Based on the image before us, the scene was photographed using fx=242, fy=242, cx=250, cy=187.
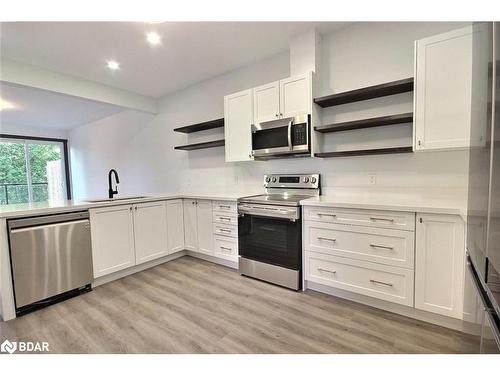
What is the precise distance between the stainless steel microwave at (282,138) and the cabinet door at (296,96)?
0.09 m

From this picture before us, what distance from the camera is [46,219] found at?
2264 millimetres

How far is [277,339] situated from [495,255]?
1.40 metres

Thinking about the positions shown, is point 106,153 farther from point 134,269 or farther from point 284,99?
point 284,99

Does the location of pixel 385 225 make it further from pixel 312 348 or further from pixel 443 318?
pixel 312 348

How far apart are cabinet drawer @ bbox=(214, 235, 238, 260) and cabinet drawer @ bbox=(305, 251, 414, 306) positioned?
96cm

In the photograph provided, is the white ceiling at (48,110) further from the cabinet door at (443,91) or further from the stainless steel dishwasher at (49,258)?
the cabinet door at (443,91)

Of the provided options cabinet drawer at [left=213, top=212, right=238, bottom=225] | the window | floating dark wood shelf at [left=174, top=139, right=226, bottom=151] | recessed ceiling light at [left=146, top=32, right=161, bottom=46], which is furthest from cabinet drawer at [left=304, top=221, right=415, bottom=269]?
the window

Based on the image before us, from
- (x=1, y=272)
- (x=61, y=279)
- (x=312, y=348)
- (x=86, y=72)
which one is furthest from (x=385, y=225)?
(x=86, y=72)

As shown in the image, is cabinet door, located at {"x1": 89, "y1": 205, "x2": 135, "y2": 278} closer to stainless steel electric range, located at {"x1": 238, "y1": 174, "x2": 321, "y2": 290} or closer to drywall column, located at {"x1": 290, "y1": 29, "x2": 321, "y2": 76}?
stainless steel electric range, located at {"x1": 238, "y1": 174, "x2": 321, "y2": 290}

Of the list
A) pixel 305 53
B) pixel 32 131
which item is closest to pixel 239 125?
pixel 305 53

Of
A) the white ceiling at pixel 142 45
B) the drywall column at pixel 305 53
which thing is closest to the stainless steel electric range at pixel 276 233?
the drywall column at pixel 305 53

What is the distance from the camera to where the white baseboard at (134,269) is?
2725 mm

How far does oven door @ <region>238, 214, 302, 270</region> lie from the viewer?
94.7 inches

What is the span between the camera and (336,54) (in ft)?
8.61
